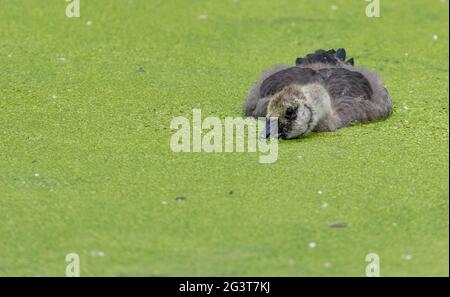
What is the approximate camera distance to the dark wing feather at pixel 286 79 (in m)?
6.72

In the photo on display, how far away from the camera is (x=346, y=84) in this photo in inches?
268

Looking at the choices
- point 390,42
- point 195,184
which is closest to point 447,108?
point 390,42

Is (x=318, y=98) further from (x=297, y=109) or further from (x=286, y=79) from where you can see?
(x=286, y=79)

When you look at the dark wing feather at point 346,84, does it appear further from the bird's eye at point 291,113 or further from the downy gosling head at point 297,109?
the bird's eye at point 291,113

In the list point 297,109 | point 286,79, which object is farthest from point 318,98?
point 286,79

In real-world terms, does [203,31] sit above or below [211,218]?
above

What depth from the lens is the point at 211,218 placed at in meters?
5.09

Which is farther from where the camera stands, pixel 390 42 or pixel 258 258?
pixel 390 42

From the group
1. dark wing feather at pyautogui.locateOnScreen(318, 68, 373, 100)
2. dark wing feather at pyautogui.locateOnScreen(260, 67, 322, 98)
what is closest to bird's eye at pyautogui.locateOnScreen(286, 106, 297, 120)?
dark wing feather at pyautogui.locateOnScreen(260, 67, 322, 98)

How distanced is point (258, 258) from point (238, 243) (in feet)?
0.57

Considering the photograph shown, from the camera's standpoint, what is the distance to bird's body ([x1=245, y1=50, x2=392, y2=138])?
6.47 metres

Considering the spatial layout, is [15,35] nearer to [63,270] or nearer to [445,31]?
[445,31]
